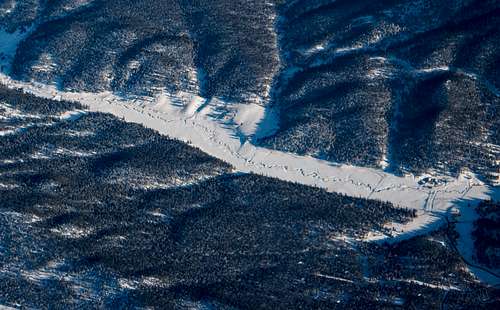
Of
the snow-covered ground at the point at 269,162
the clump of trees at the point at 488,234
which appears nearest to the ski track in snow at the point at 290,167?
the snow-covered ground at the point at 269,162

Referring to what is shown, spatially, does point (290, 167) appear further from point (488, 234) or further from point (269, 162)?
point (488, 234)

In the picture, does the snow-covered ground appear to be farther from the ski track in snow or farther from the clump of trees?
the clump of trees

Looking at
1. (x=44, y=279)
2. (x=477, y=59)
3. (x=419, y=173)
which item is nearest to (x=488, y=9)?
(x=477, y=59)

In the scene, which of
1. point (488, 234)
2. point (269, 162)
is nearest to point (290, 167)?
point (269, 162)

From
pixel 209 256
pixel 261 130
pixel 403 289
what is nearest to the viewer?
pixel 403 289

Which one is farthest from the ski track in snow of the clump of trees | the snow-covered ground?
the clump of trees

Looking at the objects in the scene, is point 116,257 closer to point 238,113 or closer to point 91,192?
point 91,192

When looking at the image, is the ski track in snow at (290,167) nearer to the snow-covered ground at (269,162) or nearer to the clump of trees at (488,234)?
the snow-covered ground at (269,162)
